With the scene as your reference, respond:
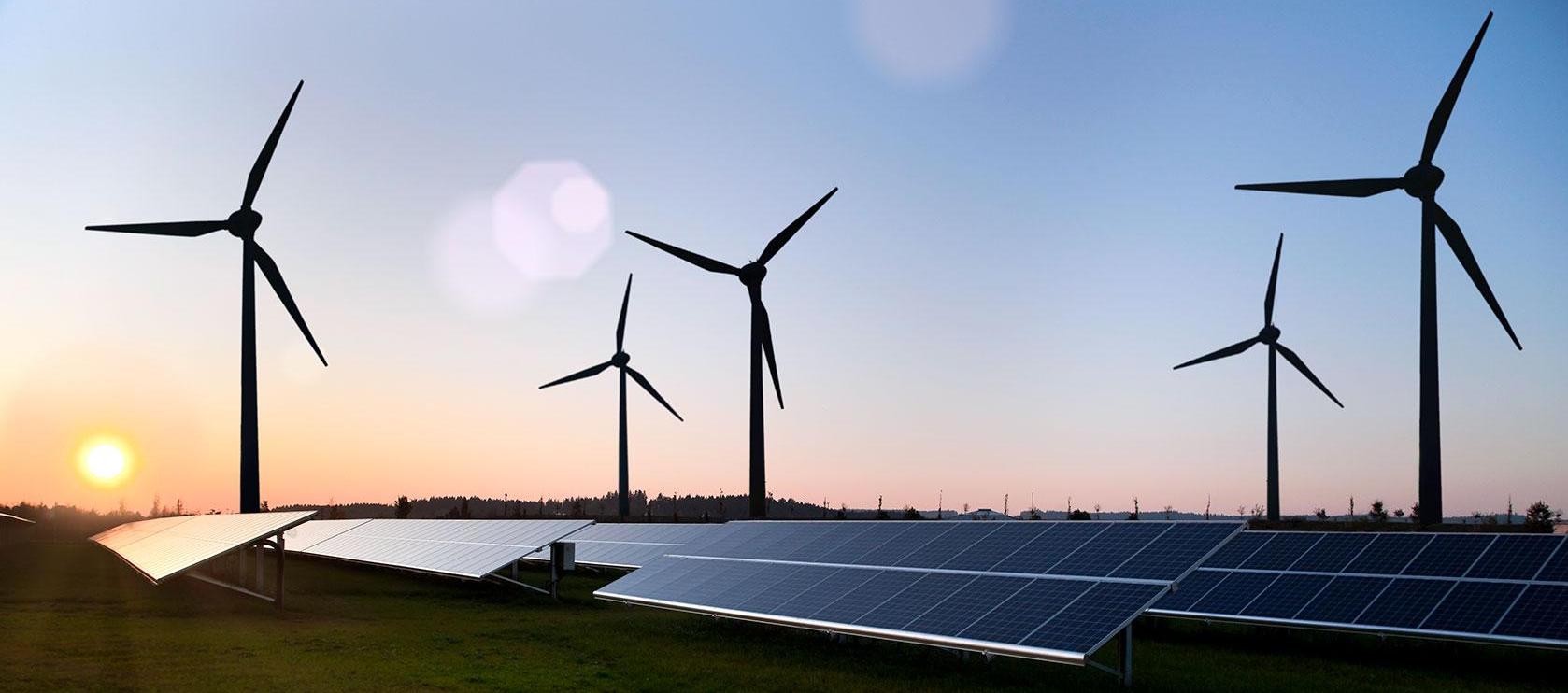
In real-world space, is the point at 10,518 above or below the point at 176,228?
below

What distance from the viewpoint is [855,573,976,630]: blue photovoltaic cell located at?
22484mm

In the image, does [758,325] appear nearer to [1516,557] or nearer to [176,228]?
[176,228]

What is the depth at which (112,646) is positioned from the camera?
24.3 m

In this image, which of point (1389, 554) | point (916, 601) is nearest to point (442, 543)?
point (916, 601)

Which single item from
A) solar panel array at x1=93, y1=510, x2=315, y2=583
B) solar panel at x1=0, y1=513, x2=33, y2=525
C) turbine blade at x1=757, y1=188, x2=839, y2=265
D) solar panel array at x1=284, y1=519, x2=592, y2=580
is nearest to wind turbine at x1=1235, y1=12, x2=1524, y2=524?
turbine blade at x1=757, y1=188, x2=839, y2=265

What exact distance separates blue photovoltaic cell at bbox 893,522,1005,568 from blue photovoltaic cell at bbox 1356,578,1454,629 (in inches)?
330

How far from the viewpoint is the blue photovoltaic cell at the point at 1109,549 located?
22641 millimetres

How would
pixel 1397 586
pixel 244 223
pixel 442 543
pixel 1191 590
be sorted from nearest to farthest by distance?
pixel 1397 586 → pixel 1191 590 → pixel 442 543 → pixel 244 223

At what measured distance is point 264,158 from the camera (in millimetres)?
57469

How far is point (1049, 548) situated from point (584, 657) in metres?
10.1

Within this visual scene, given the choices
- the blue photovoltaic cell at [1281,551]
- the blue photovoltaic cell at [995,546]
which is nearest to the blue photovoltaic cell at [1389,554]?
the blue photovoltaic cell at [1281,551]

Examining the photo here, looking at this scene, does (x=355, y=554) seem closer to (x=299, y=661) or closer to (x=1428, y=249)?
(x=299, y=661)

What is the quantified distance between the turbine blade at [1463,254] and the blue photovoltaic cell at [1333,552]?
2922 centimetres

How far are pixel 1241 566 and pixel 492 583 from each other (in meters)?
26.6
